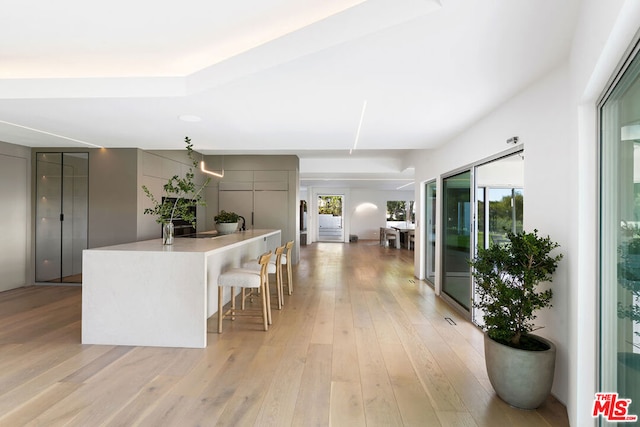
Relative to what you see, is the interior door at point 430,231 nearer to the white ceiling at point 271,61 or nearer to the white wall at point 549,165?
the white ceiling at point 271,61

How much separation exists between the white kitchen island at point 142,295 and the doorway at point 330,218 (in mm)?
10692

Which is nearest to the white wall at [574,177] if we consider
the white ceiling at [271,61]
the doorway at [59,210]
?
the white ceiling at [271,61]

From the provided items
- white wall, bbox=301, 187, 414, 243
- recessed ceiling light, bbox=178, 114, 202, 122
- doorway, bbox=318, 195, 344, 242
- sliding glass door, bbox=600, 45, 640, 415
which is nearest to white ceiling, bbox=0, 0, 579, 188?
recessed ceiling light, bbox=178, 114, 202, 122

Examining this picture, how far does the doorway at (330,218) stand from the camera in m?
13.8

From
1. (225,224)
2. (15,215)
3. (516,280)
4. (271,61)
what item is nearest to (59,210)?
(15,215)

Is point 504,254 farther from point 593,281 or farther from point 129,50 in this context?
point 129,50

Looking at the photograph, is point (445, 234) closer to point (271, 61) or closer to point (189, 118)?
point (271, 61)

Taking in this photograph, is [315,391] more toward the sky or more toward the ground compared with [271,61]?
more toward the ground

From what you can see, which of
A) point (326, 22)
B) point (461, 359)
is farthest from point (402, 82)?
point (461, 359)

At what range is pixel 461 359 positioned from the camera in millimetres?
2811

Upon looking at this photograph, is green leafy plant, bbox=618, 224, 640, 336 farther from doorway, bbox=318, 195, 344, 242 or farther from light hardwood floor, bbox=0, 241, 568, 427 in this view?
doorway, bbox=318, 195, 344, 242

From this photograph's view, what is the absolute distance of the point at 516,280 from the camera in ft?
7.48

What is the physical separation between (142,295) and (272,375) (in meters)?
1.55

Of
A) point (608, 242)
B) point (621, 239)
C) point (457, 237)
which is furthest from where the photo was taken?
point (457, 237)
